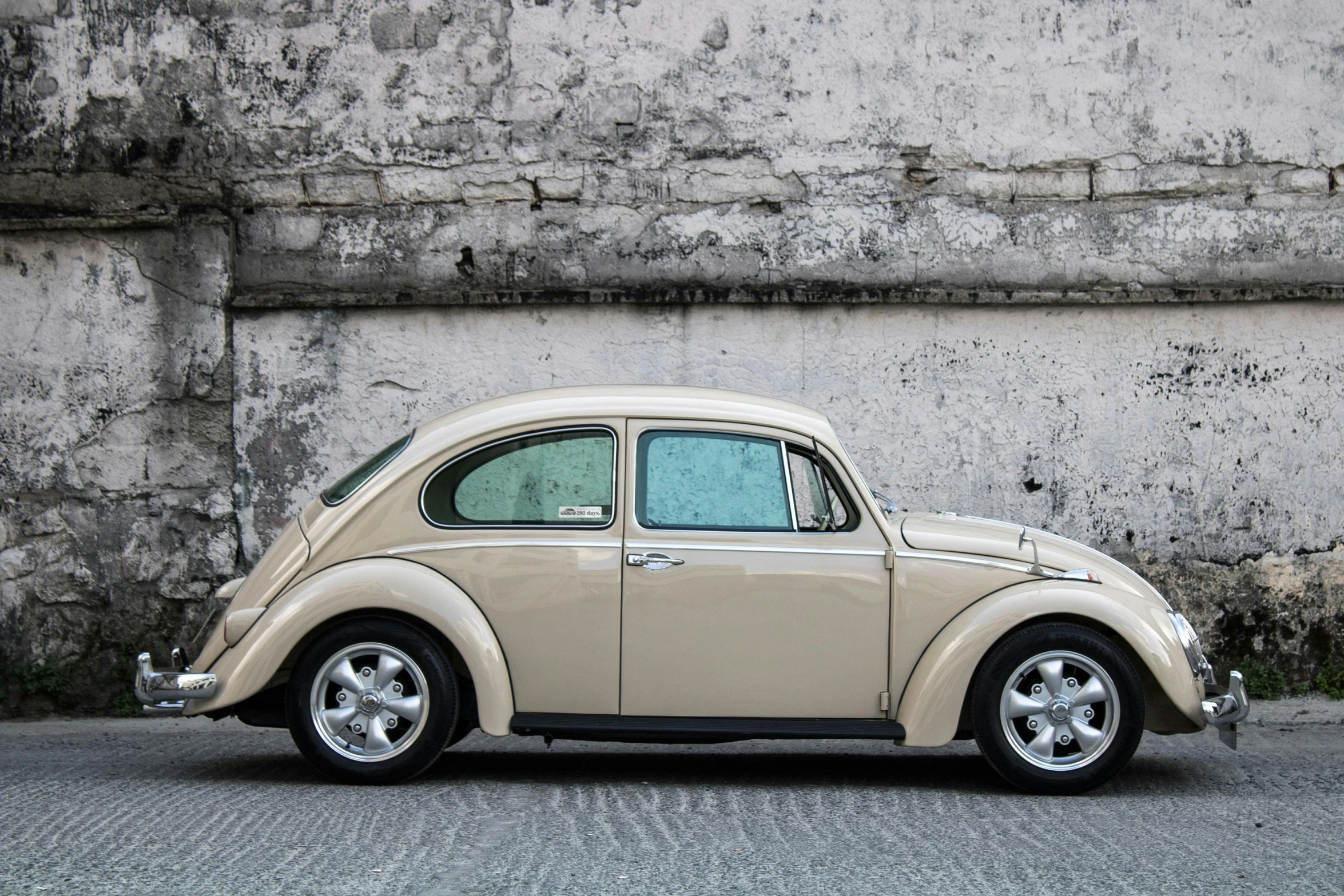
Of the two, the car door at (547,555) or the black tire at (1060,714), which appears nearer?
the black tire at (1060,714)

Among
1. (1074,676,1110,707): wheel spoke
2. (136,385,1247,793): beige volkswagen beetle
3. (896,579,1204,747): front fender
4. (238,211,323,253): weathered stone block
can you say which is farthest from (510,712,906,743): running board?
(238,211,323,253): weathered stone block

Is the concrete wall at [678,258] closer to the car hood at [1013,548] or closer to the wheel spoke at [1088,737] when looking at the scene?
the car hood at [1013,548]

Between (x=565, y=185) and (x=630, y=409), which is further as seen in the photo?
(x=565, y=185)

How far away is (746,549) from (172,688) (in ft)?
7.67

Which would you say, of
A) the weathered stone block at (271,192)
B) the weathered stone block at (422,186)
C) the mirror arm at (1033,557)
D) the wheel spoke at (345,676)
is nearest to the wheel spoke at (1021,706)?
the mirror arm at (1033,557)

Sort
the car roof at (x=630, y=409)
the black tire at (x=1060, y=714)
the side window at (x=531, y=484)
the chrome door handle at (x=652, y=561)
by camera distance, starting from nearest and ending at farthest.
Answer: the black tire at (x=1060, y=714), the chrome door handle at (x=652, y=561), the side window at (x=531, y=484), the car roof at (x=630, y=409)

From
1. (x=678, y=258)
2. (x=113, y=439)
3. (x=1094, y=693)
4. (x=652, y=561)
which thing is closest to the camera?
(x=1094, y=693)

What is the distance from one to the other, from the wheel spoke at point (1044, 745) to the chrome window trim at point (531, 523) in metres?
1.86

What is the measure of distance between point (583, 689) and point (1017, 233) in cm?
451

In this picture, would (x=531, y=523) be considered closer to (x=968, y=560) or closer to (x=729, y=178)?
(x=968, y=560)

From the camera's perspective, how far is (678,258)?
839cm

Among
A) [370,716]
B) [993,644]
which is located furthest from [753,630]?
[370,716]

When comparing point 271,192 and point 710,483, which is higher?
point 271,192

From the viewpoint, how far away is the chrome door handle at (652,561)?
539 cm
